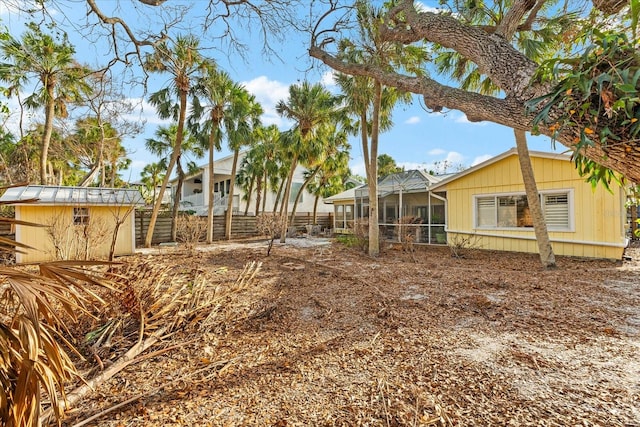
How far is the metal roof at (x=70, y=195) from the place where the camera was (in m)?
10.2

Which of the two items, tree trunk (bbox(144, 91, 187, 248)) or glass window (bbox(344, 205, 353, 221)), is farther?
glass window (bbox(344, 205, 353, 221))

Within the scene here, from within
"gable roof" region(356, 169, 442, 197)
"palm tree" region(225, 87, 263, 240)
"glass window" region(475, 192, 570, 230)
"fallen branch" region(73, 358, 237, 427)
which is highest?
"palm tree" region(225, 87, 263, 240)

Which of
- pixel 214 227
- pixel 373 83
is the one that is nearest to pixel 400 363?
pixel 373 83

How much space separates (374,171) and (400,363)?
25.8 ft

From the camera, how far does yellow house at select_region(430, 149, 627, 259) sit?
29.2 ft

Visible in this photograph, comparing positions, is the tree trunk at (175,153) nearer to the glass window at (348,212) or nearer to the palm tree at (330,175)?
the palm tree at (330,175)

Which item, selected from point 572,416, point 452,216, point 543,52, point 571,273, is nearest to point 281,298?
point 572,416

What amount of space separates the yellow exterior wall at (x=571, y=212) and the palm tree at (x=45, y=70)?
14.5 metres

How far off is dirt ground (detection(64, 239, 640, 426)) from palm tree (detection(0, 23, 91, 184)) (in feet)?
37.6

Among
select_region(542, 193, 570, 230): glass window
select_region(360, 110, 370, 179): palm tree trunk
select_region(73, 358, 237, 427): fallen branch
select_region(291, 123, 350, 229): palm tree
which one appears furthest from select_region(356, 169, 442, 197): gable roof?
select_region(73, 358, 237, 427): fallen branch

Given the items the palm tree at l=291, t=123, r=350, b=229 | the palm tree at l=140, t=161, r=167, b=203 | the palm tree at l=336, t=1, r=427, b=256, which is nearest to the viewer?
the palm tree at l=336, t=1, r=427, b=256

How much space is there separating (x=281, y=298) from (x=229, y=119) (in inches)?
467

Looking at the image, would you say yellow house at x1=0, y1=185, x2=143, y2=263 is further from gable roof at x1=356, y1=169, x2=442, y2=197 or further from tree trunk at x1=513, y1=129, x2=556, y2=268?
tree trunk at x1=513, y1=129, x2=556, y2=268

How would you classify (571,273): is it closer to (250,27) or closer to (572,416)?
(572,416)
